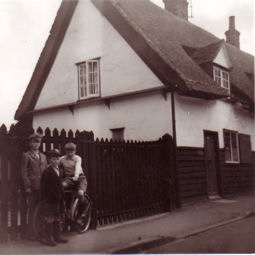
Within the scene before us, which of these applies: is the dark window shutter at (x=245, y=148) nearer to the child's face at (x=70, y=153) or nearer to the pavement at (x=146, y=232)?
the pavement at (x=146, y=232)

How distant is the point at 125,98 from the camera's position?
13992 millimetres

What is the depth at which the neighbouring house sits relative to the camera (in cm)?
1309

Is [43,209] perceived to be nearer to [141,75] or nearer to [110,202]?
[110,202]

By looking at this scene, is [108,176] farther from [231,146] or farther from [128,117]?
[231,146]

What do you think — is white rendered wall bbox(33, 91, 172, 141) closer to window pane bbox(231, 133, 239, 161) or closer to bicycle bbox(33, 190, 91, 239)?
window pane bbox(231, 133, 239, 161)

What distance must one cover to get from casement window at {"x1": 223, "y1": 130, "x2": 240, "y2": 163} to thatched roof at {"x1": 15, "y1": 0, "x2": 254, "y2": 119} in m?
1.72

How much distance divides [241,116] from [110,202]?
934 centimetres

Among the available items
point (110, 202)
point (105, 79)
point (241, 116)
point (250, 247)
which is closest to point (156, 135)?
point (105, 79)

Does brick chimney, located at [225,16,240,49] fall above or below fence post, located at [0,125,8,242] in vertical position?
above

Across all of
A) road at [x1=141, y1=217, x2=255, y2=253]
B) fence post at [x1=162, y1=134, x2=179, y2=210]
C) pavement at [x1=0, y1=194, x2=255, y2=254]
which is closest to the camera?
road at [x1=141, y1=217, x2=255, y2=253]

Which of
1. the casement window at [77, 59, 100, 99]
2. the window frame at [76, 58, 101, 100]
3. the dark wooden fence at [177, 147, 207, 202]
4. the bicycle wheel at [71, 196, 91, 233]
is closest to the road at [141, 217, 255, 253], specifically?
the bicycle wheel at [71, 196, 91, 233]

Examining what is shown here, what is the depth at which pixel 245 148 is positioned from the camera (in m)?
16.8

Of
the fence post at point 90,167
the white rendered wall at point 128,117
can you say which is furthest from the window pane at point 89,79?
the fence post at point 90,167

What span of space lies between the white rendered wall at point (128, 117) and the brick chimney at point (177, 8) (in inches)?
400
